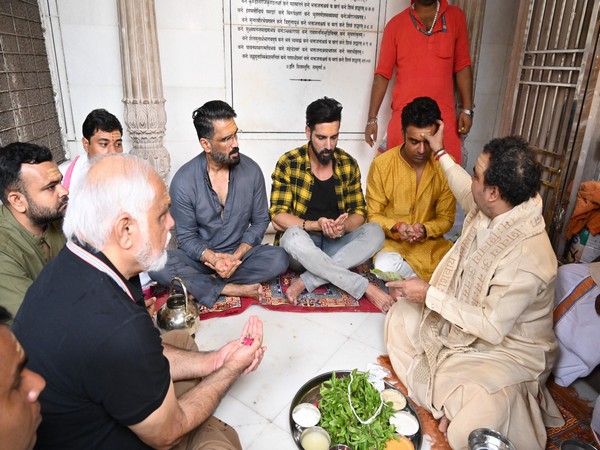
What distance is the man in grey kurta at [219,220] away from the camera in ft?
10.6

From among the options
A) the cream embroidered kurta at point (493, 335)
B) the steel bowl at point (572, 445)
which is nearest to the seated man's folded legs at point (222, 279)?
the cream embroidered kurta at point (493, 335)

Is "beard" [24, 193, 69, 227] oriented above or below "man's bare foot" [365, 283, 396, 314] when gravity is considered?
above

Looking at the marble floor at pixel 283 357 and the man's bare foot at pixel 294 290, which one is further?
the man's bare foot at pixel 294 290

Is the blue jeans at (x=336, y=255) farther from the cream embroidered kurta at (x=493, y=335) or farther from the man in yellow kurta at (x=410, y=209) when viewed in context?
the cream embroidered kurta at (x=493, y=335)

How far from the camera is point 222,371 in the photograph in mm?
1773

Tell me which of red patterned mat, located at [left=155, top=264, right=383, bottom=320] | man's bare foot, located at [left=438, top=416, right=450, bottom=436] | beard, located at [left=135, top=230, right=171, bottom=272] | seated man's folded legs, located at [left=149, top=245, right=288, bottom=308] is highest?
beard, located at [left=135, top=230, right=171, bottom=272]

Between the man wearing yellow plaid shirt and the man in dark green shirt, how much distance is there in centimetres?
172

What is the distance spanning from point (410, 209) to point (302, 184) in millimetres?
966

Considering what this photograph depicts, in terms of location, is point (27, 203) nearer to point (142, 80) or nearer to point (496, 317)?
point (142, 80)

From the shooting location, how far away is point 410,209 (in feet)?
12.0

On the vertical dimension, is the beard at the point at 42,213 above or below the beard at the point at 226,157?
below

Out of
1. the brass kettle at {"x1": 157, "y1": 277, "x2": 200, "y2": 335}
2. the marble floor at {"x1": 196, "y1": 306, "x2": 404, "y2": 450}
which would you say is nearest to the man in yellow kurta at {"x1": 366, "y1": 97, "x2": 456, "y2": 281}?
the marble floor at {"x1": 196, "y1": 306, "x2": 404, "y2": 450}

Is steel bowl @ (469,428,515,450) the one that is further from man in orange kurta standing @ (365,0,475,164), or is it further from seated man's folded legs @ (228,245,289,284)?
man in orange kurta standing @ (365,0,475,164)

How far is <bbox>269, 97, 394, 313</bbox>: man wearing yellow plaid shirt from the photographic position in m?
3.37
